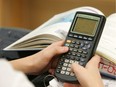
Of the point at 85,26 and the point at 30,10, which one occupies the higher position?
the point at 85,26

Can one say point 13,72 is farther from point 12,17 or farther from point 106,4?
point 12,17

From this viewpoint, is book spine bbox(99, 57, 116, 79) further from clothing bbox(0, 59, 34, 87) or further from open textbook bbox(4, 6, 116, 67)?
clothing bbox(0, 59, 34, 87)

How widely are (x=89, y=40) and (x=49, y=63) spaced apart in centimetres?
10

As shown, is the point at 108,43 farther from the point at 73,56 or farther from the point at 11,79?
the point at 11,79

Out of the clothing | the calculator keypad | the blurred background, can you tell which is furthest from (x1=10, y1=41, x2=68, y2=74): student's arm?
the blurred background

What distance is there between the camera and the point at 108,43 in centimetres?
53

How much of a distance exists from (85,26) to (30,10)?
0.94 m

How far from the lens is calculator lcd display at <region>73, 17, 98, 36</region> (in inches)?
19.6

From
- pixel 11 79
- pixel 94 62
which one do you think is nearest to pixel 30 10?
pixel 94 62

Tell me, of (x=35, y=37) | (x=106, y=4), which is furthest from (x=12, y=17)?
(x=35, y=37)

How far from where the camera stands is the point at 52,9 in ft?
4.42

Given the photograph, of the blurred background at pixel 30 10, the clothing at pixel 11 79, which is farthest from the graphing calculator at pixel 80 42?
the blurred background at pixel 30 10

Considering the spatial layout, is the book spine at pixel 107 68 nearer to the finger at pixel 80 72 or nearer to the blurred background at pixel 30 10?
the finger at pixel 80 72

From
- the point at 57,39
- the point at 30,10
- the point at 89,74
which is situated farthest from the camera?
the point at 30,10
